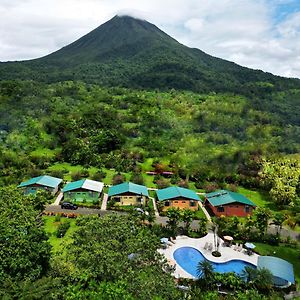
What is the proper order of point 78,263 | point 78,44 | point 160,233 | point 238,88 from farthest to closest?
point 78,44 → point 238,88 → point 160,233 → point 78,263

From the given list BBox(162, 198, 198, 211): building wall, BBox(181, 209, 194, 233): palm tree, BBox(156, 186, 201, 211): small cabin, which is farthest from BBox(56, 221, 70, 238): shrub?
BBox(162, 198, 198, 211): building wall

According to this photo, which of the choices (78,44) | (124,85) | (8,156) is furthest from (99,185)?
(78,44)

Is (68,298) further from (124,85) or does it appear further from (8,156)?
(124,85)

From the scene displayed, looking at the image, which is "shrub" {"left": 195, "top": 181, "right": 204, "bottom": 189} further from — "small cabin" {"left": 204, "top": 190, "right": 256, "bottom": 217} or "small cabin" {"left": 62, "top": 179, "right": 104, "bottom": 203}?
"small cabin" {"left": 62, "top": 179, "right": 104, "bottom": 203}

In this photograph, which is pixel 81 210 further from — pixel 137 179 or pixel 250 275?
pixel 250 275

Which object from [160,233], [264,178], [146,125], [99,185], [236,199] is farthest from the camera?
[146,125]

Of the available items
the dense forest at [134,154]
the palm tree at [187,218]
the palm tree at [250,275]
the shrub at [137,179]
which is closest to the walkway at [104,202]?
the shrub at [137,179]

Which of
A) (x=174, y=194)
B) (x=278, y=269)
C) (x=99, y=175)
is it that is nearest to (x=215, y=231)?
(x=278, y=269)

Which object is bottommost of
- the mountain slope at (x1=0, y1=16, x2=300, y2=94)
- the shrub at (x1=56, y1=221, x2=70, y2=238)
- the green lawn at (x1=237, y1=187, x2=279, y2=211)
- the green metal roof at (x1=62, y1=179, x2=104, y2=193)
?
the green lawn at (x1=237, y1=187, x2=279, y2=211)
